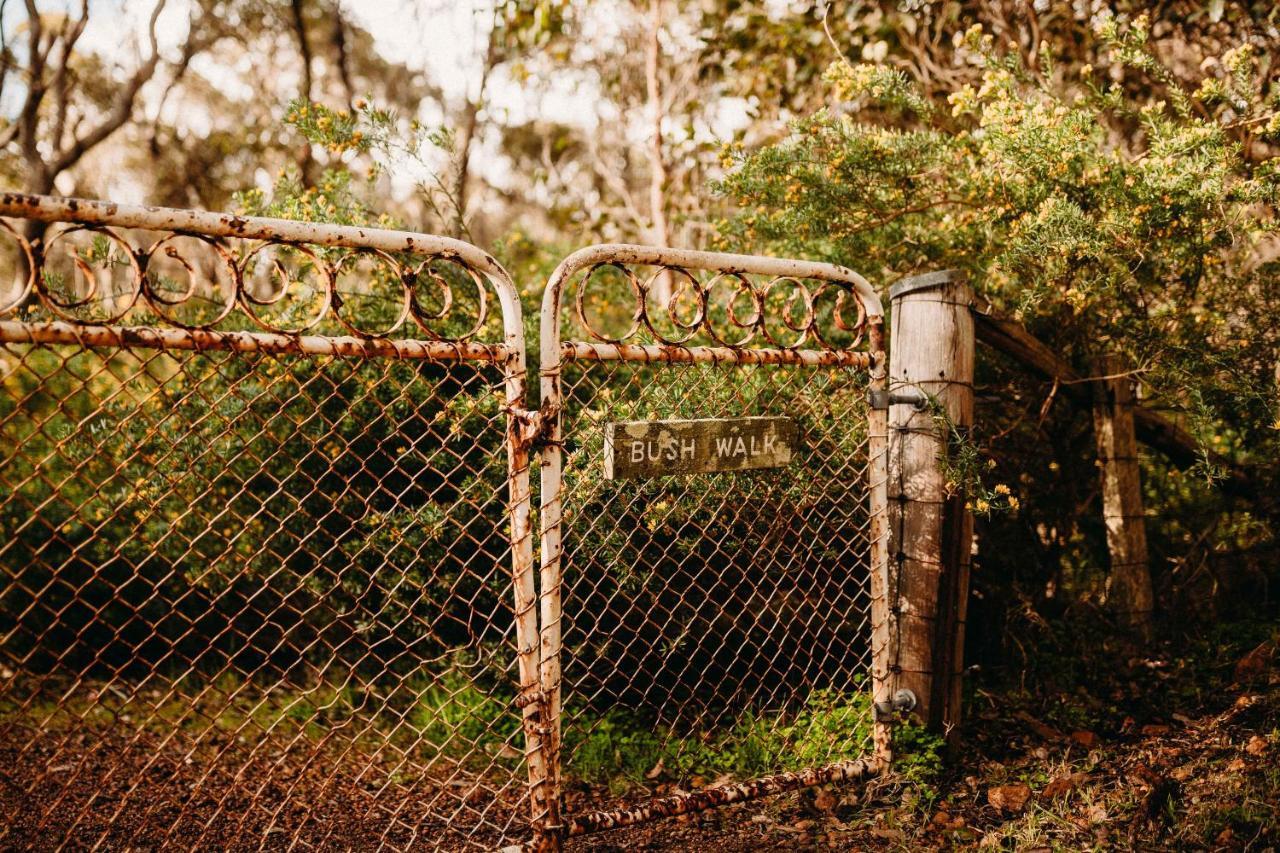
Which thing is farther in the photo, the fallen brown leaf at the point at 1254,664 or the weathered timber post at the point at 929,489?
the fallen brown leaf at the point at 1254,664

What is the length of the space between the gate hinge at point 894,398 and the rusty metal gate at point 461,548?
0.12ft

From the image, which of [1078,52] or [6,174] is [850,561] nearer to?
[1078,52]

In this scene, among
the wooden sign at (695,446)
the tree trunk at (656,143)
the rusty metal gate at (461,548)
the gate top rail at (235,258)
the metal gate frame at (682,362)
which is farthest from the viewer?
the tree trunk at (656,143)

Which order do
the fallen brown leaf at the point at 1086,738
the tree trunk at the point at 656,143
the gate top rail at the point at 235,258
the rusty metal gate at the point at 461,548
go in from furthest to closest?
the tree trunk at the point at 656,143
the fallen brown leaf at the point at 1086,738
the rusty metal gate at the point at 461,548
the gate top rail at the point at 235,258

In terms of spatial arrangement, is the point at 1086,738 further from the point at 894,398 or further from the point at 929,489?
the point at 894,398

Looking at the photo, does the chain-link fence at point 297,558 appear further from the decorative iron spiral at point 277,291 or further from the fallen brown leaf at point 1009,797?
the fallen brown leaf at point 1009,797

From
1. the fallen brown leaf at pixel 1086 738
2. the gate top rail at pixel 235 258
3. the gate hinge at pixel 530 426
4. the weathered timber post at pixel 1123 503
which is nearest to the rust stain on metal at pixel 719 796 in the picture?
the fallen brown leaf at pixel 1086 738

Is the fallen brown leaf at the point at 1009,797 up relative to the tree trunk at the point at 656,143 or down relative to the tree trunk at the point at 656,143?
down

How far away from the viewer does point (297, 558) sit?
153 inches

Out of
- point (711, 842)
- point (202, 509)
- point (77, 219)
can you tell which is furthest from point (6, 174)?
point (711, 842)

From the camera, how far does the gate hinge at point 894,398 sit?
2.86 m

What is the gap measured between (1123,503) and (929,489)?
1.36 metres

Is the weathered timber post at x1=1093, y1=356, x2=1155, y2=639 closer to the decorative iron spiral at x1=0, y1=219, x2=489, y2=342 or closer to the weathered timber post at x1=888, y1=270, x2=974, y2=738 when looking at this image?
the weathered timber post at x1=888, y1=270, x2=974, y2=738

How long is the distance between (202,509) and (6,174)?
37.4 feet
